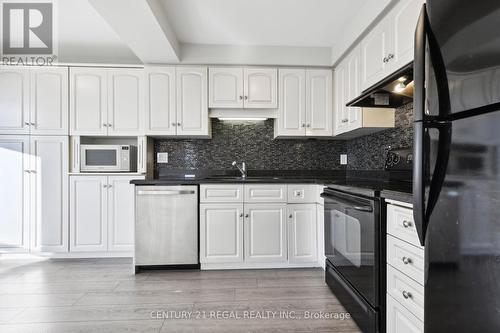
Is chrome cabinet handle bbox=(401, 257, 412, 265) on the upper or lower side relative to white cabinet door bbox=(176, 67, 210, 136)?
→ lower

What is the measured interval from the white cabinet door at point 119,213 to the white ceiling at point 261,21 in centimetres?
172

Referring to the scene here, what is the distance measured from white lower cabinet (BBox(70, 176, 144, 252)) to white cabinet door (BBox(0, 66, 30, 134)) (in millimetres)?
835

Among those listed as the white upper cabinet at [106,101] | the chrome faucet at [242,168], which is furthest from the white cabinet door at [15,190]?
the chrome faucet at [242,168]

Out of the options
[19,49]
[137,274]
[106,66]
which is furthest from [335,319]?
[19,49]

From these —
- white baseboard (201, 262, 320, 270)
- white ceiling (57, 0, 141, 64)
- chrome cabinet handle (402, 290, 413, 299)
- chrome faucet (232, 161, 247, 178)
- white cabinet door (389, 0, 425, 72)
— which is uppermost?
white ceiling (57, 0, 141, 64)

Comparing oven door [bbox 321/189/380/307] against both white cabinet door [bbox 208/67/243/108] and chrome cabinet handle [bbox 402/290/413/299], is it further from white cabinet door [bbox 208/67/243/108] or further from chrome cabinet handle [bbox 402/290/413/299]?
white cabinet door [bbox 208/67/243/108]

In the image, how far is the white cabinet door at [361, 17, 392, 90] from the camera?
74.7 inches

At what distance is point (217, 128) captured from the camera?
325 cm

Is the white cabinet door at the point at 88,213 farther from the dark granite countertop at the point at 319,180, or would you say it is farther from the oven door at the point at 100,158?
the dark granite countertop at the point at 319,180

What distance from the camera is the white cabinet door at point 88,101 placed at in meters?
2.94

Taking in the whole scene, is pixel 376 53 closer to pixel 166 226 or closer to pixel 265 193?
pixel 265 193

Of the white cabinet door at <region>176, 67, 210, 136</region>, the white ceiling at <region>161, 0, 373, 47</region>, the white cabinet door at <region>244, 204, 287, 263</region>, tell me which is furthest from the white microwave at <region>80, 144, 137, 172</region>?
the white cabinet door at <region>244, 204, 287, 263</region>

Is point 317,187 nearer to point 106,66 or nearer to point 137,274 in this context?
point 137,274

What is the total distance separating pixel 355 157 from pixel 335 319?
1882 millimetres
